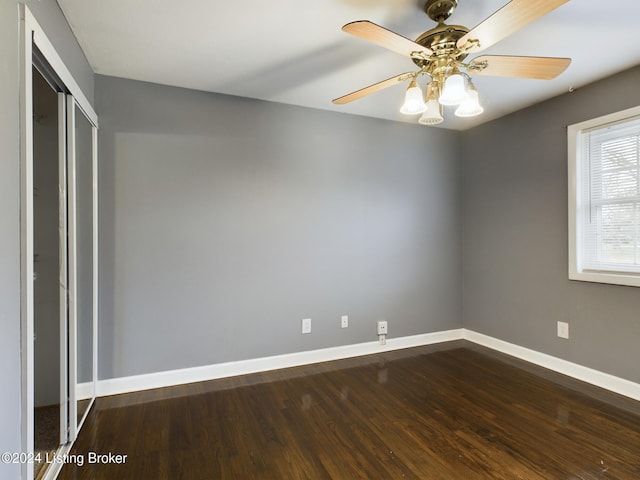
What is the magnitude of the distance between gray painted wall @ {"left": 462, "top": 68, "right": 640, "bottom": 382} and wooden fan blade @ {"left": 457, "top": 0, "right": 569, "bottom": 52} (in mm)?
1817

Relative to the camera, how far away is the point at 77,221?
213cm

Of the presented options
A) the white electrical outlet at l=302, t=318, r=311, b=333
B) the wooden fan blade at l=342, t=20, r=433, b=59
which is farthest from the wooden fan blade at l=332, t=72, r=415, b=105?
the white electrical outlet at l=302, t=318, r=311, b=333

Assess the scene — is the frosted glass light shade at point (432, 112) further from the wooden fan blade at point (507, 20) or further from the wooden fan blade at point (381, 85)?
the wooden fan blade at point (507, 20)

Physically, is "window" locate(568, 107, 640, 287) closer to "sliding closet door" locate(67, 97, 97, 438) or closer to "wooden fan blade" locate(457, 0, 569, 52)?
"wooden fan blade" locate(457, 0, 569, 52)

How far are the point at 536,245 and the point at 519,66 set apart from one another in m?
2.02

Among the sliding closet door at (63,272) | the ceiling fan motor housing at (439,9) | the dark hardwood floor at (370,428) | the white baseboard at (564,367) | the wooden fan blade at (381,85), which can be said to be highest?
the ceiling fan motor housing at (439,9)

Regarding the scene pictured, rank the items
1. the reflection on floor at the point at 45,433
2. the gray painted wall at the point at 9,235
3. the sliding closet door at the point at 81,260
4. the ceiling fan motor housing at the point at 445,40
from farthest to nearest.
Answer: the sliding closet door at the point at 81,260
the ceiling fan motor housing at the point at 445,40
the reflection on floor at the point at 45,433
the gray painted wall at the point at 9,235

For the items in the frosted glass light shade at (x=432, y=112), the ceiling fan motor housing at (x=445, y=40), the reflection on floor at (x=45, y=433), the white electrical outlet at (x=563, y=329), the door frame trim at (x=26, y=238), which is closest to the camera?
the door frame trim at (x=26, y=238)

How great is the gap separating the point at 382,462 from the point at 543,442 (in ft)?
3.19

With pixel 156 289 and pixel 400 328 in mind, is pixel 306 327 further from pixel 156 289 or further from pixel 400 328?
pixel 156 289

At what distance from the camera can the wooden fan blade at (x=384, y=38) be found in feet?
4.42

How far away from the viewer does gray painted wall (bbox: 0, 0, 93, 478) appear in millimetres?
1144

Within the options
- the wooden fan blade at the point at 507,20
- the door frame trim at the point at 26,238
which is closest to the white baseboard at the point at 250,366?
the door frame trim at the point at 26,238

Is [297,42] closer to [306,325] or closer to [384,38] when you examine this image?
[384,38]
